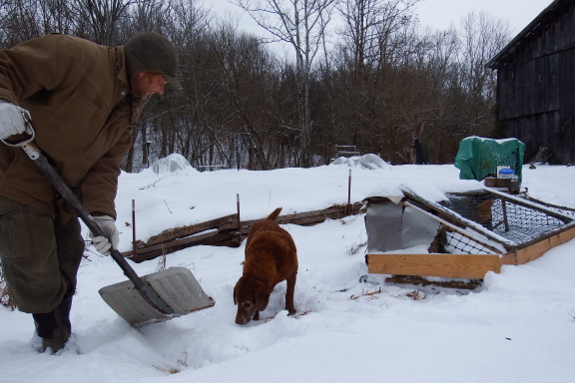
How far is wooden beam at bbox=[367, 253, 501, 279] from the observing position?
3.64 meters

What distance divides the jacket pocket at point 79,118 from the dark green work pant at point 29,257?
0.53 m

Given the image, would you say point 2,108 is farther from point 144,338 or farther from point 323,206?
point 323,206

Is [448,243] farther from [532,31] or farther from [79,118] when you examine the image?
[532,31]

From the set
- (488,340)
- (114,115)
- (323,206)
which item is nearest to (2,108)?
(114,115)

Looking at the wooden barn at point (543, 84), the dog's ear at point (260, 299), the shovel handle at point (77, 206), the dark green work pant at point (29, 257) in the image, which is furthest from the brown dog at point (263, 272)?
the wooden barn at point (543, 84)

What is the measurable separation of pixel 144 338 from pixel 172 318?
304mm

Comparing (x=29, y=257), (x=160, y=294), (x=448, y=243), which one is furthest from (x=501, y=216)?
(x=29, y=257)

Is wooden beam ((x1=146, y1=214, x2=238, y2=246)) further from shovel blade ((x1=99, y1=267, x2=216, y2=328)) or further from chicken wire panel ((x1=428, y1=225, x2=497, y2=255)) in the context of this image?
shovel blade ((x1=99, y1=267, x2=216, y2=328))

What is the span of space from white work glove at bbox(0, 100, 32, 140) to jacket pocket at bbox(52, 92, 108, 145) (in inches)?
12.1

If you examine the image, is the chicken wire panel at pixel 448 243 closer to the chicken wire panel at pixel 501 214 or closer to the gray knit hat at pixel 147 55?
the chicken wire panel at pixel 501 214

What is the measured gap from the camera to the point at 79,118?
8.06ft

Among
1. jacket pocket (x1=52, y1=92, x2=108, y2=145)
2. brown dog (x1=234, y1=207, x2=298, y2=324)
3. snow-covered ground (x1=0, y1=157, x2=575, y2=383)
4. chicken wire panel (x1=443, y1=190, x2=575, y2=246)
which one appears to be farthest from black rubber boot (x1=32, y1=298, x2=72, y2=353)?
chicken wire panel (x1=443, y1=190, x2=575, y2=246)

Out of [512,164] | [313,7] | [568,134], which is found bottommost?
[512,164]

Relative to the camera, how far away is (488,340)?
2.29 meters
